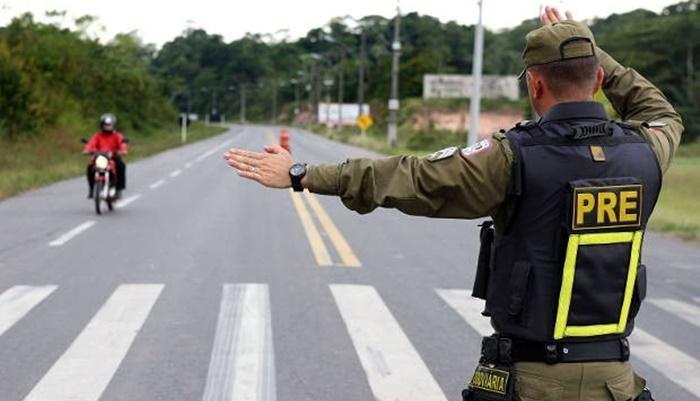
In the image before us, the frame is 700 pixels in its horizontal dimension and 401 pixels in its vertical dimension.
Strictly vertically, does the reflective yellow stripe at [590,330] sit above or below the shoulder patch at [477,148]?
below

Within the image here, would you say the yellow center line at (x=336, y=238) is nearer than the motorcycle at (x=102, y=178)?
Yes

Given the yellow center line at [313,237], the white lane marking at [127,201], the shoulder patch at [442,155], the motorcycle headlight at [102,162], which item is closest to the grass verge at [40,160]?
the white lane marking at [127,201]

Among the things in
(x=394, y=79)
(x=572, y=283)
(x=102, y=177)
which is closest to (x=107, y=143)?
(x=102, y=177)

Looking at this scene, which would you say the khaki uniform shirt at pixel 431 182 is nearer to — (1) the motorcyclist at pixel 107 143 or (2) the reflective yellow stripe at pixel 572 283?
(2) the reflective yellow stripe at pixel 572 283

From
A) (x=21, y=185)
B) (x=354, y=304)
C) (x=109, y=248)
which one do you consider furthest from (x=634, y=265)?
(x=21, y=185)

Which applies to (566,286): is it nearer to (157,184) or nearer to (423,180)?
(423,180)

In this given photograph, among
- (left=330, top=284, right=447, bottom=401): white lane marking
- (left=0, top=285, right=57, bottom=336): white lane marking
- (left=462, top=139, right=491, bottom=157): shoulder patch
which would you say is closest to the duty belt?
(left=462, top=139, right=491, bottom=157): shoulder patch

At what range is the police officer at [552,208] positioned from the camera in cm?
282

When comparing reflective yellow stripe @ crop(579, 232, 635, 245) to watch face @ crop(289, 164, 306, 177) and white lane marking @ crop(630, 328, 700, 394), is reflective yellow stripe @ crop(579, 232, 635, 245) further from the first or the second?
white lane marking @ crop(630, 328, 700, 394)

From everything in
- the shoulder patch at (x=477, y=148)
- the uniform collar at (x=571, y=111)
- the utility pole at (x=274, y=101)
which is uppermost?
the uniform collar at (x=571, y=111)

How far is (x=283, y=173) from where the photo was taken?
301cm

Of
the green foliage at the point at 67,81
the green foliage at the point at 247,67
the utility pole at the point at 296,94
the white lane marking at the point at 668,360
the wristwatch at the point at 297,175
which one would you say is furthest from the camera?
the utility pole at the point at 296,94

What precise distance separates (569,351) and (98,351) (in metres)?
4.44

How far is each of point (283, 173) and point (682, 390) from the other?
3.98 meters
